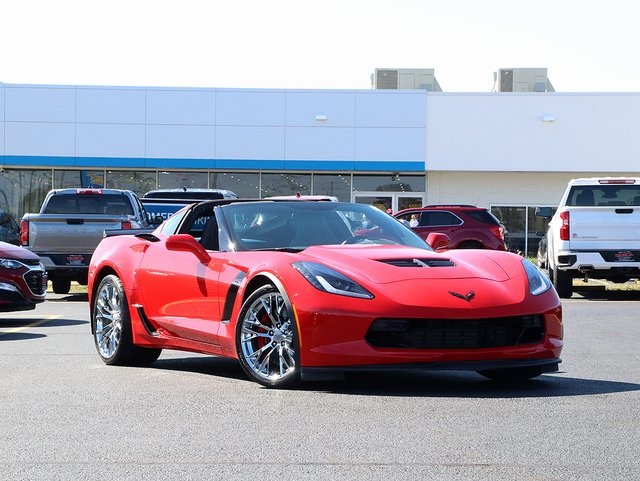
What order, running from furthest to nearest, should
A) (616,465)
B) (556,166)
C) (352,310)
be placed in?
(556,166)
(352,310)
(616,465)

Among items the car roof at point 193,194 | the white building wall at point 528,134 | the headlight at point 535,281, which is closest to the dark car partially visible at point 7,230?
the car roof at point 193,194

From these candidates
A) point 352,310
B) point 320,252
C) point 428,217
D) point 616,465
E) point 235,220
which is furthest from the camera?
point 428,217

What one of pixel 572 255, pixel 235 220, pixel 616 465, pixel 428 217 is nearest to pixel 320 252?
pixel 235 220

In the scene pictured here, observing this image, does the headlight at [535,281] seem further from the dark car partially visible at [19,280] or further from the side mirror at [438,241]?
the dark car partially visible at [19,280]

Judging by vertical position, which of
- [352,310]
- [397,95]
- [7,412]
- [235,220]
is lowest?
[7,412]

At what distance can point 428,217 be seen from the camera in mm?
26641

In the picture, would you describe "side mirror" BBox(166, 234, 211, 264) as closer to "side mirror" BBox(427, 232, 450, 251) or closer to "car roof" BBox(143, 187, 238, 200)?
"side mirror" BBox(427, 232, 450, 251)

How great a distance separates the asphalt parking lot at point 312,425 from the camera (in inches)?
203

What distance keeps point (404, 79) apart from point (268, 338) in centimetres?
3846

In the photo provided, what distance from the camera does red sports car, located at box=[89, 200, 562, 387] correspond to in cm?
734

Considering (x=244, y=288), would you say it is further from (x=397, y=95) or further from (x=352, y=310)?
(x=397, y=95)

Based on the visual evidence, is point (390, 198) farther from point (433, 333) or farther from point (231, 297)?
point (433, 333)

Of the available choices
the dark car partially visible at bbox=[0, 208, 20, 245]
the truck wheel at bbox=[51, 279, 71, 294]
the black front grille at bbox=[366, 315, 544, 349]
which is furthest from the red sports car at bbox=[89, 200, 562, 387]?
the dark car partially visible at bbox=[0, 208, 20, 245]

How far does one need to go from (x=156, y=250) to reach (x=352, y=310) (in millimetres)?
2388
